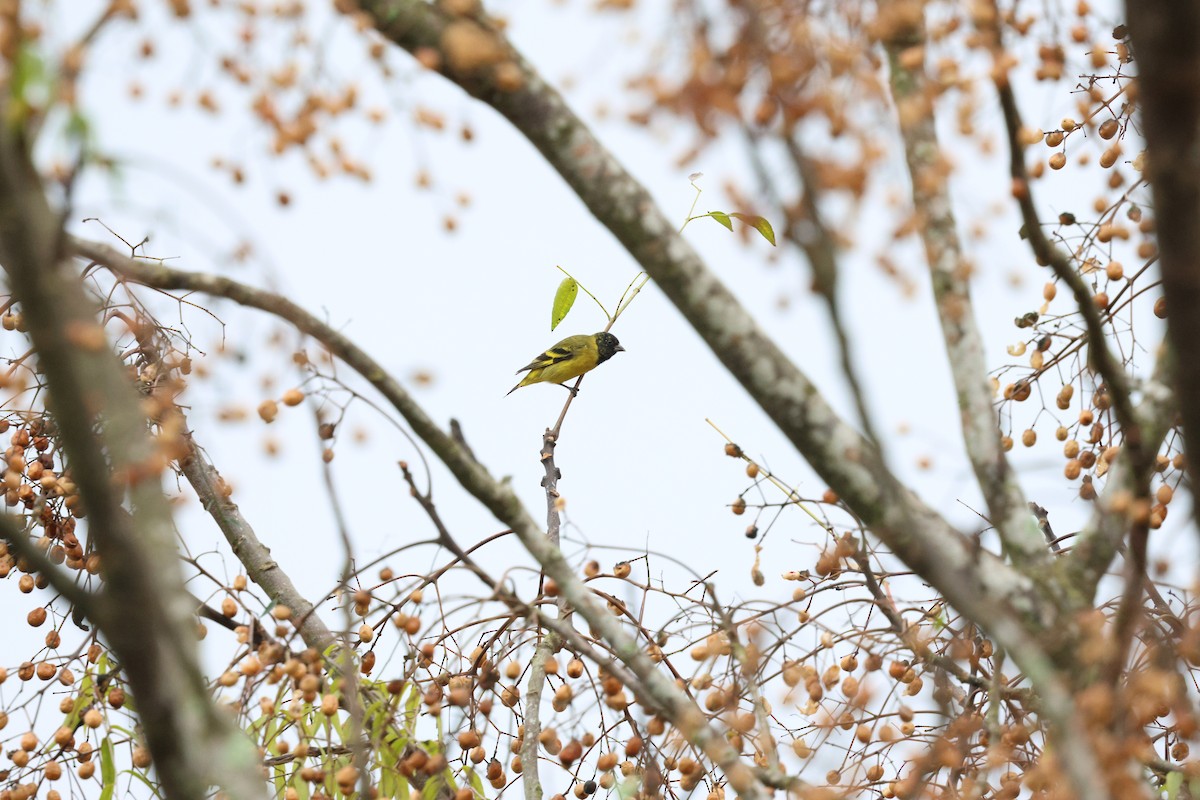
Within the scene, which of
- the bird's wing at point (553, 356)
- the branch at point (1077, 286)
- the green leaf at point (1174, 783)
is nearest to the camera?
the branch at point (1077, 286)

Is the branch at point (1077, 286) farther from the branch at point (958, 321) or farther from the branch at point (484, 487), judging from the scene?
the branch at point (484, 487)

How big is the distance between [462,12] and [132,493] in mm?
954

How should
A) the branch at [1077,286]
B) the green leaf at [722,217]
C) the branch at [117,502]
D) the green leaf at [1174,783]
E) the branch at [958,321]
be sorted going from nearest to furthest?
Result: the branch at [117,502] < the branch at [1077,286] < the branch at [958,321] < the green leaf at [1174,783] < the green leaf at [722,217]

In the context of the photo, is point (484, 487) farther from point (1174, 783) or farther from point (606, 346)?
point (606, 346)

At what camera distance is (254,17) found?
6.33 feet

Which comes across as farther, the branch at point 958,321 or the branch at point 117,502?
the branch at point 958,321

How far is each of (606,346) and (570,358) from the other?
286 mm

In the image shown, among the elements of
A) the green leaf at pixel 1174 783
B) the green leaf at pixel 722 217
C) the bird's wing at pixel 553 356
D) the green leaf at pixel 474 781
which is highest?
the bird's wing at pixel 553 356

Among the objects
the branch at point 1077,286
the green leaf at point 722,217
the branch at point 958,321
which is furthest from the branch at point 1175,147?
the green leaf at point 722,217

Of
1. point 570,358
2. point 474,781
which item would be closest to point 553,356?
point 570,358

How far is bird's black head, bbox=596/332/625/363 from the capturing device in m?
8.23

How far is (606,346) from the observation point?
8289mm

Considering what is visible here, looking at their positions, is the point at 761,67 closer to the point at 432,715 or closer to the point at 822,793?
the point at 822,793

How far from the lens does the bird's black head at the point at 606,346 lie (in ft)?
27.0
